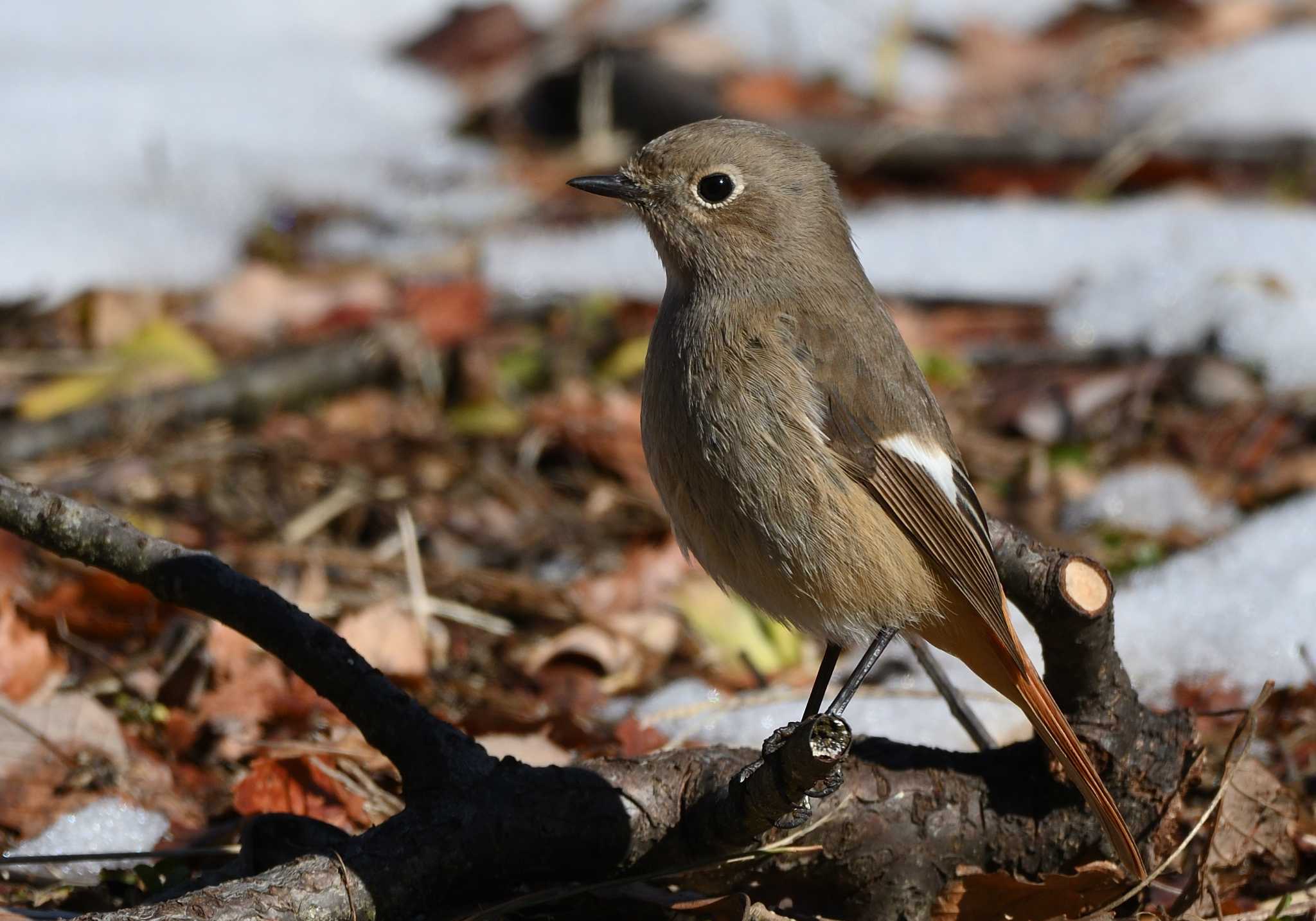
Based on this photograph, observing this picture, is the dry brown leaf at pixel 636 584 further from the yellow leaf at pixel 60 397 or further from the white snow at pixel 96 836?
the yellow leaf at pixel 60 397

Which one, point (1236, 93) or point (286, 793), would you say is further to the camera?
point (1236, 93)

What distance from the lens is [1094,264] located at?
7051mm

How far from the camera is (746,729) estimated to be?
4.15 metres

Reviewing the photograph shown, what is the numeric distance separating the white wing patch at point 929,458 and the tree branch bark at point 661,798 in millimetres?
268

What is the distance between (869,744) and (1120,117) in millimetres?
6470

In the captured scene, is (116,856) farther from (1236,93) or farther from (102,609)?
(1236,93)

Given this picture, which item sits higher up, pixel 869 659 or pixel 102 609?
pixel 102 609

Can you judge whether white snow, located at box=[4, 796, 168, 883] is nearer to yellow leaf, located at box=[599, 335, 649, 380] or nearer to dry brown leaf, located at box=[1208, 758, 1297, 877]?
dry brown leaf, located at box=[1208, 758, 1297, 877]

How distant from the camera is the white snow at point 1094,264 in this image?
6281 mm

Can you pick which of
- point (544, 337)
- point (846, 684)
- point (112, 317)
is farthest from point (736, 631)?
point (112, 317)

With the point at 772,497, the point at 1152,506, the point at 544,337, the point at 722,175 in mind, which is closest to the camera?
the point at 772,497

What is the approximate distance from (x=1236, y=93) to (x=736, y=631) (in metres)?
5.26

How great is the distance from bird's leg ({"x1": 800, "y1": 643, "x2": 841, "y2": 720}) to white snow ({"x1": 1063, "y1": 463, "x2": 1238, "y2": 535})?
7.38 ft

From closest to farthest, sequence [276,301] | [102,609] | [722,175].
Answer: [722,175]
[102,609]
[276,301]
